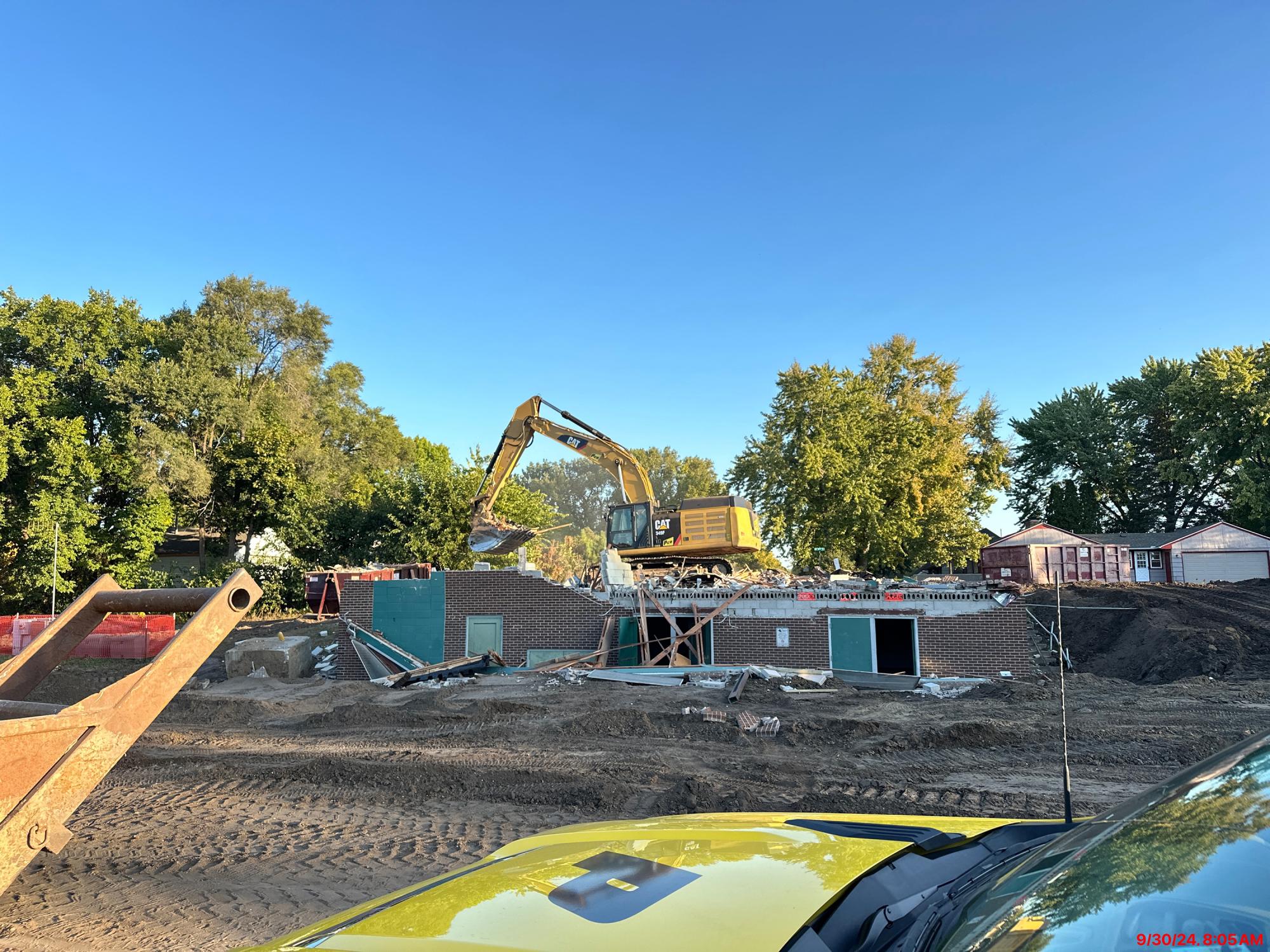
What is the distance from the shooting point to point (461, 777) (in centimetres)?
820

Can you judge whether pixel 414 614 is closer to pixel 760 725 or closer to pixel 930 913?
pixel 760 725

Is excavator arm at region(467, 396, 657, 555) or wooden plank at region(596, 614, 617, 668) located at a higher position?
excavator arm at region(467, 396, 657, 555)

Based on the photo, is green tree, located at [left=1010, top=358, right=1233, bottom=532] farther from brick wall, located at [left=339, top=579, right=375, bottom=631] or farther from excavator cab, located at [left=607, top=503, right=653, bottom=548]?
brick wall, located at [left=339, top=579, right=375, bottom=631]

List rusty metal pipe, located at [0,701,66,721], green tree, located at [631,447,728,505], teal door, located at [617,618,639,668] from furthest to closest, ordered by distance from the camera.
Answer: green tree, located at [631,447,728,505] → teal door, located at [617,618,639,668] → rusty metal pipe, located at [0,701,66,721]

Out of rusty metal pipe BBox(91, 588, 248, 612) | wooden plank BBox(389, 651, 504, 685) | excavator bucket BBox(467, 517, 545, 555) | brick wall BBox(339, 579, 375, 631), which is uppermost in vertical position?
excavator bucket BBox(467, 517, 545, 555)

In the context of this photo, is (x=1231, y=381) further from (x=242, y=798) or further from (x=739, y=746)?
(x=242, y=798)

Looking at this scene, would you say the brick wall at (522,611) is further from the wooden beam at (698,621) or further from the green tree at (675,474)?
the green tree at (675,474)

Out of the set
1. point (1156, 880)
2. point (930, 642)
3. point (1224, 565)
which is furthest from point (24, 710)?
point (1224, 565)

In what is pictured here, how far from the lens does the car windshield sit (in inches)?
49.1

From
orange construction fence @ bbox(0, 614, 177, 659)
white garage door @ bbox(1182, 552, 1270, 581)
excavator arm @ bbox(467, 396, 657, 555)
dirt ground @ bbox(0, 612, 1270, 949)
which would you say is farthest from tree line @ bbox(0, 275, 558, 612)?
white garage door @ bbox(1182, 552, 1270, 581)

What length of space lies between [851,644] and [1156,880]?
1813 cm

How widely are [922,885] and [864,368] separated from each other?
130 ft

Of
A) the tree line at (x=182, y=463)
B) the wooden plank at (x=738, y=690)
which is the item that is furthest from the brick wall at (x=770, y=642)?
the tree line at (x=182, y=463)

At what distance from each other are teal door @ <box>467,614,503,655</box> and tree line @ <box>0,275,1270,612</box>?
14.6 feet
